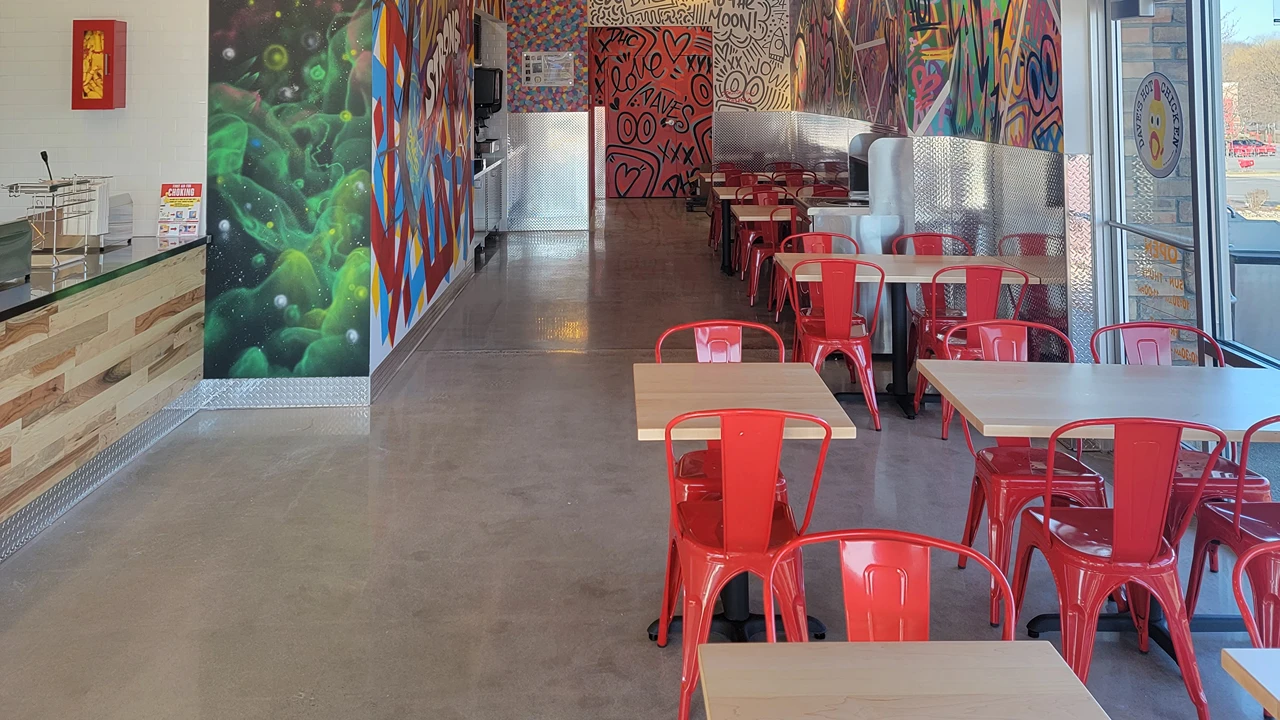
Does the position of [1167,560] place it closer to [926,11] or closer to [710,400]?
[710,400]

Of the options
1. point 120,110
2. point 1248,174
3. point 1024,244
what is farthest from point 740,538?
point 120,110

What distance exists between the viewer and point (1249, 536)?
2.79 metres

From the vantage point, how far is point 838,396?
19.2 ft

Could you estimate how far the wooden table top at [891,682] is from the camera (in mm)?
1526

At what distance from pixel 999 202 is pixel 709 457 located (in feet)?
12.3

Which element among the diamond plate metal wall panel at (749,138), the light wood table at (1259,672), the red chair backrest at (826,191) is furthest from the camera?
the diamond plate metal wall panel at (749,138)

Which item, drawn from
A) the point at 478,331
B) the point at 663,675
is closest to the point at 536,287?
the point at 478,331

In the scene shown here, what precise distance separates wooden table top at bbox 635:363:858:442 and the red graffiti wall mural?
1473 cm

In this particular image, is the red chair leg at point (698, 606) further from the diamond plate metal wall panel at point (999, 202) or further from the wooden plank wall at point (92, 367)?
the diamond plate metal wall panel at point (999, 202)

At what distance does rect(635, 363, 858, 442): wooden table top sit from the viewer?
2.85 meters

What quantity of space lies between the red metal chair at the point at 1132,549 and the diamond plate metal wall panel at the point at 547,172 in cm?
1136

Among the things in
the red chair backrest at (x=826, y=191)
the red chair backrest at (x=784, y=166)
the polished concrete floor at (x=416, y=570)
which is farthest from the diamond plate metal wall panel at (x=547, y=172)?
the polished concrete floor at (x=416, y=570)

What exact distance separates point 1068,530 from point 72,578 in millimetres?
3140

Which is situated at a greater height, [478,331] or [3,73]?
[3,73]
